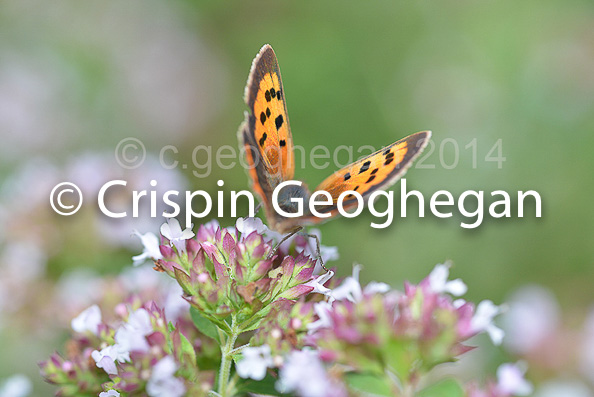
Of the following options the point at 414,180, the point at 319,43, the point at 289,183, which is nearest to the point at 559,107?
the point at 414,180

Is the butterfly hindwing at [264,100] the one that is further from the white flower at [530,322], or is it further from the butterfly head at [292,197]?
the white flower at [530,322]

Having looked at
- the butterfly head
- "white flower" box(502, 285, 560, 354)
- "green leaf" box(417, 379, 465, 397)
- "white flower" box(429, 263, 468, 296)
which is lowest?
"white flower" box(502, 285, 560, 354)

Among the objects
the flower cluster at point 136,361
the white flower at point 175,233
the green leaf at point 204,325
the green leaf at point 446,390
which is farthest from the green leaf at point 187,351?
the green leaf at point 446,390

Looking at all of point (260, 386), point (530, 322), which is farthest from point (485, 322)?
point (530, 322)

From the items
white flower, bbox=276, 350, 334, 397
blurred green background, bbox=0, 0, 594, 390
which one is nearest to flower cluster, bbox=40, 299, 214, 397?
white flower, bbox=276, 350, 334, 397

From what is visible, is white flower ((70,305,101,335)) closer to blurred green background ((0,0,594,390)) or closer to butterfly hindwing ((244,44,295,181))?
butterfly hindwing ((244,44,295,181))
